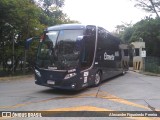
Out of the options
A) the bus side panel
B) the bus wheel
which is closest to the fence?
the bus side panel

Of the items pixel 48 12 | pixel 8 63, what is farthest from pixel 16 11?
pixel 48 12

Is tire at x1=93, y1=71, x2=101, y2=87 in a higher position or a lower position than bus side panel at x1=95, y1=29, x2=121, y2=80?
lower

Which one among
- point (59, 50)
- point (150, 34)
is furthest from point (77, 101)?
point (150, 34)

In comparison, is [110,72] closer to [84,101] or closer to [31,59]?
[84,101]

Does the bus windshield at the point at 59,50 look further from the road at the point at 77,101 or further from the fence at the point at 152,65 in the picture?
the fence at the point at 152,65

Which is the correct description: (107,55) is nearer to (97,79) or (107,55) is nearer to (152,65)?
(97,79)

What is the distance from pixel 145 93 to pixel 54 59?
427 centimetres

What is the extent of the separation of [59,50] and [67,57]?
0.53 metres

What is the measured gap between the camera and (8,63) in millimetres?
26000

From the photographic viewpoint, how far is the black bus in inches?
477

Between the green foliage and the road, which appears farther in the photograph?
the green foliage

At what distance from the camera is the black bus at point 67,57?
39.8 feet

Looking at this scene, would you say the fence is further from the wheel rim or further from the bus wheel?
the wheel rim

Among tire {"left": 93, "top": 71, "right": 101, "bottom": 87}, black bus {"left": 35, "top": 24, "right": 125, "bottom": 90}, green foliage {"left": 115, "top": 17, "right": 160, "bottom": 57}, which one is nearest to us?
black bus {"left": 35, "top": 24, "right": 125, "bottom": 90}
